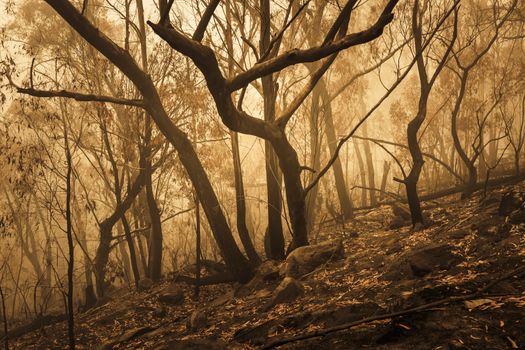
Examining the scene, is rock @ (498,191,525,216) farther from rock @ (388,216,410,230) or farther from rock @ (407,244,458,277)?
rock @ (388,216,410,230)

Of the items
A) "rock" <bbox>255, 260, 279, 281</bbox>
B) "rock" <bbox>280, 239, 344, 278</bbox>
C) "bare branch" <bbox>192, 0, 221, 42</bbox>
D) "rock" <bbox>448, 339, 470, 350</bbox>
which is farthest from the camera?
"rock" <bbox>255, 260, 279, 281</bbox>

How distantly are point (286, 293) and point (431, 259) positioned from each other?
1.95 meters

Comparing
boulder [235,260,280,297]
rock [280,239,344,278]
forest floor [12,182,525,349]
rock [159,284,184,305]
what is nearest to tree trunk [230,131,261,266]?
boulder [235,260,280,297]

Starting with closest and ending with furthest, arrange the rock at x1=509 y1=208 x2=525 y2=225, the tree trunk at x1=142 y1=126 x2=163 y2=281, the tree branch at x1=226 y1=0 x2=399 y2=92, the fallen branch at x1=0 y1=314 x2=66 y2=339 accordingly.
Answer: the tree branch at x1=226 y1=0 x2=399 y2=92 → the rock at x1=509 y1=208 x2=525 y2=225 → the fallen branch at x1=0 y1=314 x2=66 y2=339 → the tree trunk at x1=142 y1=126 x2=163 y2=281

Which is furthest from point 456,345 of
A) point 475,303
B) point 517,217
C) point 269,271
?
point 269,271

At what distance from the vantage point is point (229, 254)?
719cm

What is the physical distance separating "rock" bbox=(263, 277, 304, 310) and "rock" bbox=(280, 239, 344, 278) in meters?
0.81

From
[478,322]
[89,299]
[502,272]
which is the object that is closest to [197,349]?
[478,322]

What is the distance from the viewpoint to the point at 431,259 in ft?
16.6

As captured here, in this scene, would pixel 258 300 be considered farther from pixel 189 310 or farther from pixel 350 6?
pixel 350 6

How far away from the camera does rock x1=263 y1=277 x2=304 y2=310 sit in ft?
18.3

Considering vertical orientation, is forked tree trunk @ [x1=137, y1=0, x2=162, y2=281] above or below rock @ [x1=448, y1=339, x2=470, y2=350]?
above

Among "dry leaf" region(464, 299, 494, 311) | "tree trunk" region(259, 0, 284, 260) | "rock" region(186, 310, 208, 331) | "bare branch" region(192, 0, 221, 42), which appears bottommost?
"rock" region(186, 310, 208, 331)

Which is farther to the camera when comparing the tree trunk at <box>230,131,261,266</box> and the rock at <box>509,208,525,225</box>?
the tree trunk at <box>230,131,261,266</box>
